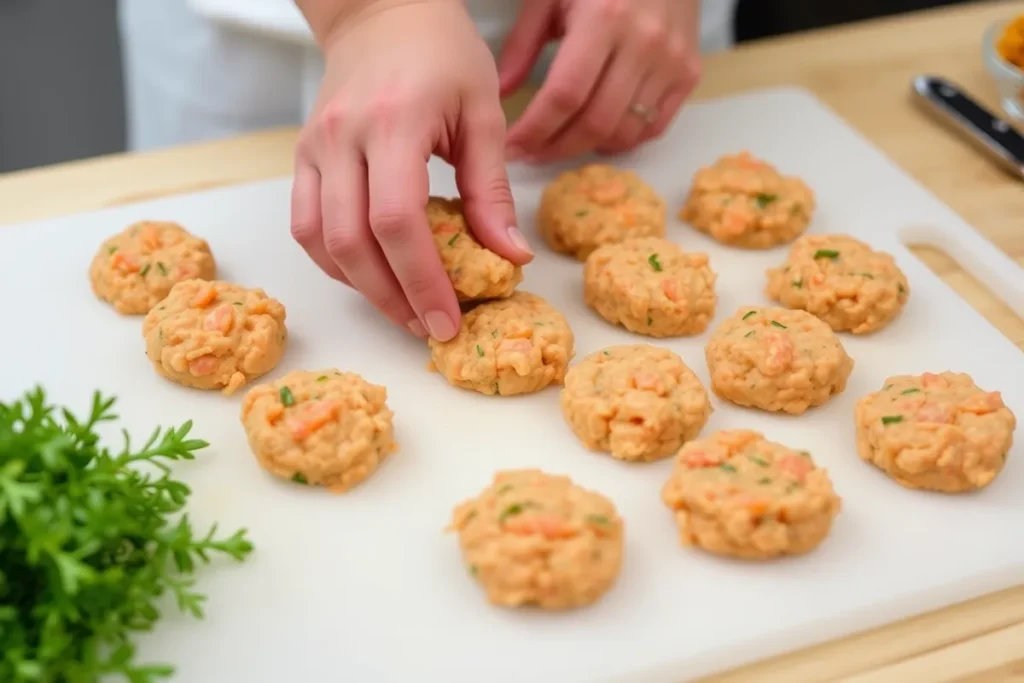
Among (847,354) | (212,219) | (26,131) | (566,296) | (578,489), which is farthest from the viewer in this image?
(26,131)

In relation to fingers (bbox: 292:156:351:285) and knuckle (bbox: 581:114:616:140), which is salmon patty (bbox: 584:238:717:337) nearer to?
knuckle (bbox: 581:114:616:140)

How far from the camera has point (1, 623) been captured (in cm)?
145

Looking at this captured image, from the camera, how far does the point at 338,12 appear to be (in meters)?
2.22

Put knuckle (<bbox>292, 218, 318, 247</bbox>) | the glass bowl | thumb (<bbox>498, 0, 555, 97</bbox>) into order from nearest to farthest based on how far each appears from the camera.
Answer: knuckle (<bbox>292, 218, 318, 247</bbox>) < thumb (<bbox>498, 0, 555, 97</bbox>) < the glass bowl

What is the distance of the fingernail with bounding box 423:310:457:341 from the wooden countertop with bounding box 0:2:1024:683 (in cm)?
82

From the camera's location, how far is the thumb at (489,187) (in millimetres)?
2061

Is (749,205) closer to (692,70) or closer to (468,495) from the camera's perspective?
(692,70)

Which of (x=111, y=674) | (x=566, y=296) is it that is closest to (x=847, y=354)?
(x=566, y=296)

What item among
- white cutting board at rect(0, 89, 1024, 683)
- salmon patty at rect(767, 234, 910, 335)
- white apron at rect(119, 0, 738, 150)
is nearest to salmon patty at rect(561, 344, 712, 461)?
white cutting board at rect(0, 89, 1024, 683)

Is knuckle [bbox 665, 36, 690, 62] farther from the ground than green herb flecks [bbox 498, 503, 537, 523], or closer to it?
farther from the ground

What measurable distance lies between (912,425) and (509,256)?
2.68 feet

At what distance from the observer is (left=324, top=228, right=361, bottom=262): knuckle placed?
6.39 ft

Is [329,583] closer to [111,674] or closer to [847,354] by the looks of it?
[111,674]

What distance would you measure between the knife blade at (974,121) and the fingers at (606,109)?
899 mm
